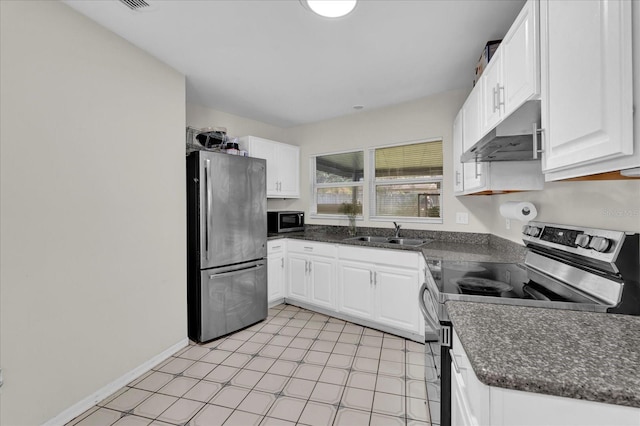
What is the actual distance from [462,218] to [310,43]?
2242 mm

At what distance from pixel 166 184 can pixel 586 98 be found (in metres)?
2.60

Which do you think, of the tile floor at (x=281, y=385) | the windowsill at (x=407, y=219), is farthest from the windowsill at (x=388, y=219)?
the tile floor at (x=281, y=385)

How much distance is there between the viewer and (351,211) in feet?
12.5

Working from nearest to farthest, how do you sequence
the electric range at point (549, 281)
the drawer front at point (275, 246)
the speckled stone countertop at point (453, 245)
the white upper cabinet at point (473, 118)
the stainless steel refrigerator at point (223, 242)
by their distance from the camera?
the electric range at point (549, 281) < the white upper cabinet at point (473, 118) < the speckled stone countertop at point (453, 245) < the stainless steel refrigerator at point (223, 242) < the drawer front at point (275, 246)

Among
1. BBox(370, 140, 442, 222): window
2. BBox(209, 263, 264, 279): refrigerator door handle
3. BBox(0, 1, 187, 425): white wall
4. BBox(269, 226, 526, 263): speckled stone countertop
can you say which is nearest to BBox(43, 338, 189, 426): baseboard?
BBox(0, 1, 187, 425): white wall

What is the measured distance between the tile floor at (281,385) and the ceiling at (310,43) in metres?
2.46

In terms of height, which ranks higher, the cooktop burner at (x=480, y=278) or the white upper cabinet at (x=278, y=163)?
the white upper cabinet at (x=278, y=163)

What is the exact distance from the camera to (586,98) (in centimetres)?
83

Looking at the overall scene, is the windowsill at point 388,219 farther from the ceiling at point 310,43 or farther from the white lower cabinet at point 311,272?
the ceiling at point 310,43

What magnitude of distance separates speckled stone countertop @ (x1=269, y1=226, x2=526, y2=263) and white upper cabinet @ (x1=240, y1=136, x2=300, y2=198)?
652 mm

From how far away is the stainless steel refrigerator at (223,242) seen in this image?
2.63 meters

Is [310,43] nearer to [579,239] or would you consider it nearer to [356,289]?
[579,239]

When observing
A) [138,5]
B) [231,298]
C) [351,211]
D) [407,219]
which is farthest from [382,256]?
[138,5]

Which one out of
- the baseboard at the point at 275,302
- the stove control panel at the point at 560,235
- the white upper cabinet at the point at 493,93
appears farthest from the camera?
the baseboard at the point at 275,302
